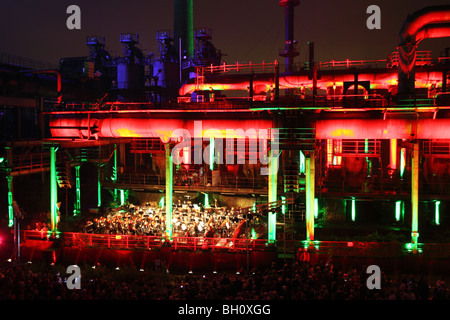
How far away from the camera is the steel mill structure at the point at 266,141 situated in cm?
1936

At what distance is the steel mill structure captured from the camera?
19.4m

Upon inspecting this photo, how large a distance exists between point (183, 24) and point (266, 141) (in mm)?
26455

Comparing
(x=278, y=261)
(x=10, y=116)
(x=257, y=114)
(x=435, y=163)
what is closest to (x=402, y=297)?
(x=278, y=261)

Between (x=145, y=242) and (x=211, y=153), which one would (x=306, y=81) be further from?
(x=145, y=242)

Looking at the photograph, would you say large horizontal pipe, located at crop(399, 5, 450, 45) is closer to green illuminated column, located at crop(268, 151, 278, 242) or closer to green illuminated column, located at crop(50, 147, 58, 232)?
green illuminated column, located at crop(268, 151, 278, 242)

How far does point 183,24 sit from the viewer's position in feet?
153

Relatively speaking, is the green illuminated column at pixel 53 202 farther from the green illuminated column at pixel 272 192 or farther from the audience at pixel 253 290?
the green illuminated column at pixel 272 192

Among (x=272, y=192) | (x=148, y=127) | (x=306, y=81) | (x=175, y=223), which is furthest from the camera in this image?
(x=306, y=81)

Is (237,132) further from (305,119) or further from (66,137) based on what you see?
(66,137)

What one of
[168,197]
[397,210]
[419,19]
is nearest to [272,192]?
[168,197]

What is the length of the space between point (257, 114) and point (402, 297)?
1125 centimetres

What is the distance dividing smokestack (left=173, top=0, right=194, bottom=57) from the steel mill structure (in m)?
6.34

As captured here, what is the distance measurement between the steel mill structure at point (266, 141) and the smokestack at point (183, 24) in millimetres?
6345

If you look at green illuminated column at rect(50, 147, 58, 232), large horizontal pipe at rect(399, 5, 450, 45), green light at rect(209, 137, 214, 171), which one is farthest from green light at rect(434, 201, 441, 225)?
green illuminated column at rect(50, 147, 58, 232)
